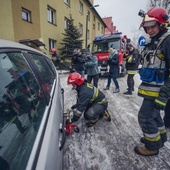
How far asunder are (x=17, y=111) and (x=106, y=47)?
352 inches

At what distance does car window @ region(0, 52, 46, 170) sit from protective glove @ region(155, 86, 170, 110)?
4.38ft

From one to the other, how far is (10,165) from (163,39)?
194 cm

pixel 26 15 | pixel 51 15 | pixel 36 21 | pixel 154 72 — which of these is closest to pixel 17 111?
pixel 154 72

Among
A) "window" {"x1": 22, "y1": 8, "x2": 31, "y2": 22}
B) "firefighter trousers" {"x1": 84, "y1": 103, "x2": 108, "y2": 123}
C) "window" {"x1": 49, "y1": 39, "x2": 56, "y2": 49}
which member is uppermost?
"window" {"x1": 22, "y1": 8, "x2": 31, "y2": 22}

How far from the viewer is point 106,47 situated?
934 centimetres

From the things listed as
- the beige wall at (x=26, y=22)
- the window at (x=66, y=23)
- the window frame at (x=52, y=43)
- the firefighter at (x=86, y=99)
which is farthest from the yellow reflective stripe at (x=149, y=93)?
the window at (x=66, y=23)

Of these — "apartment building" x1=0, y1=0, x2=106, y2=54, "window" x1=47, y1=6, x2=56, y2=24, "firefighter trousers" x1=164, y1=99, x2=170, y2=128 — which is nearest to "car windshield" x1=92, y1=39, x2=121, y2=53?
"apartment building" x1=0, y1=0, x2=106, y2=54

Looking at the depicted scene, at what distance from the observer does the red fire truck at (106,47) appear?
8.80 m

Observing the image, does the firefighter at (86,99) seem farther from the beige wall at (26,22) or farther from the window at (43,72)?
the beige wall at (26,22)

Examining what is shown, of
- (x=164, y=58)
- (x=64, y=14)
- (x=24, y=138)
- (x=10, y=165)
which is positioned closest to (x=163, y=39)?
(x=164, y=58)

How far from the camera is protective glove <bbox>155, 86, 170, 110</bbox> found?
5.84ft

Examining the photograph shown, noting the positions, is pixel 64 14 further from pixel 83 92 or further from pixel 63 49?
pixel 83 92

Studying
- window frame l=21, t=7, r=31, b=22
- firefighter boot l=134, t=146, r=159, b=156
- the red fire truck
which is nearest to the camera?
firefighter boot l=134, t=146, r=159, b=156

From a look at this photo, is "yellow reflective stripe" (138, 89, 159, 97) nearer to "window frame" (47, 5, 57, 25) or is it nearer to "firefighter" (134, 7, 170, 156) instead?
"firefighter" (134, 7, 170, 156)
